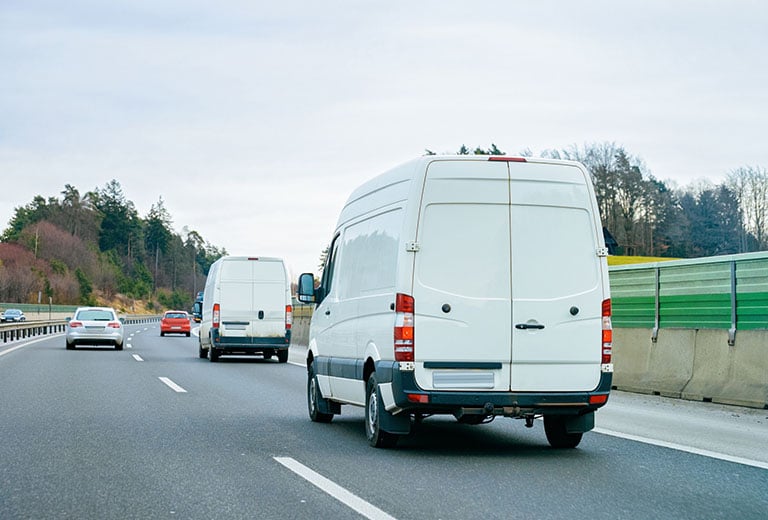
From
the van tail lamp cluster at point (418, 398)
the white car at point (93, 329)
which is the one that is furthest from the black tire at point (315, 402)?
the white car at point (93, 329)

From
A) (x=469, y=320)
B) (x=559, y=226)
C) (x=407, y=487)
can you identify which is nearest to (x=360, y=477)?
(x=407, y=487)

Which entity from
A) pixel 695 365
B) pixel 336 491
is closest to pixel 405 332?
pixel 336 491

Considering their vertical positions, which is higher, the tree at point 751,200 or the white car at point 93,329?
the tree at point 751,200

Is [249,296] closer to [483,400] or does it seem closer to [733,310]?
[733,310]

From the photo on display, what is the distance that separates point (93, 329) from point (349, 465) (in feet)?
77.4

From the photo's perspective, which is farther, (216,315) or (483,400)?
(216,315)

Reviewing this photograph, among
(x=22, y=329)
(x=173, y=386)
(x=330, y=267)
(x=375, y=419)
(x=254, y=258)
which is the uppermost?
(x=254, y=258)

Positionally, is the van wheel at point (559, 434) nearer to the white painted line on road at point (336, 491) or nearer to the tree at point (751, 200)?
the white painted line on road at point (336, 491)

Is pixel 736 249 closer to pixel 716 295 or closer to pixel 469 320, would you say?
pixel 716 295

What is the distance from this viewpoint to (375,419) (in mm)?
9031

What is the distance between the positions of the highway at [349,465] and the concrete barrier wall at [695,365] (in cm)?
35

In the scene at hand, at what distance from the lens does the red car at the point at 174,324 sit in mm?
51344

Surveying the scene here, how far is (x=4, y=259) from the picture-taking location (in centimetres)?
13000

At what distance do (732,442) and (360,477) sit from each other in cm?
406
